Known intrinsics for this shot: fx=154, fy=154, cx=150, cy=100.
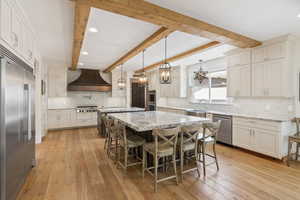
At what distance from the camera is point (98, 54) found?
15.3 ft

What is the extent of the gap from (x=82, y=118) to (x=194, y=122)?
17.4ft

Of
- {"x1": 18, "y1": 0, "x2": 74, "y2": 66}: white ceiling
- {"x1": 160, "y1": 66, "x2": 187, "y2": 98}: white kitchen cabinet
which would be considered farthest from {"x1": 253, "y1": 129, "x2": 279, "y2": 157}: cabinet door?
{"x1": 18, "y1": 0, "x2": 74, "y2": 66}: white ceiling

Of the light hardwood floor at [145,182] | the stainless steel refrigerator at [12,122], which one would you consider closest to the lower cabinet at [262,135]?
the light hardwood floor at [145,182]

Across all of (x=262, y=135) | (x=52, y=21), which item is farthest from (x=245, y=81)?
(x=52, y=21)

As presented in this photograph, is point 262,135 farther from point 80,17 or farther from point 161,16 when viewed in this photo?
point 80,17

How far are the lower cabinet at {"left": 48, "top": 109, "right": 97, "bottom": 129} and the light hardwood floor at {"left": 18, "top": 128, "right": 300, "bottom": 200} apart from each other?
3.01m

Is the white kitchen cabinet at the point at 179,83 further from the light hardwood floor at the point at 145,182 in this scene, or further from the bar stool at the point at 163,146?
the bar stool at the point at 163,146

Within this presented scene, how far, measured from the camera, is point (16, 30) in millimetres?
2115

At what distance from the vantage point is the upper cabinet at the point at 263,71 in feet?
10.7

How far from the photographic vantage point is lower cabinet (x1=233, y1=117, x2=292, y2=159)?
319cm

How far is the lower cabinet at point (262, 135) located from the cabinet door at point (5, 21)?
15.0ft

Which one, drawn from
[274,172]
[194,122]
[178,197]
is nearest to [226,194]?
[178,197]

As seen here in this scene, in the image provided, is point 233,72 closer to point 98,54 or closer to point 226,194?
point 226,194

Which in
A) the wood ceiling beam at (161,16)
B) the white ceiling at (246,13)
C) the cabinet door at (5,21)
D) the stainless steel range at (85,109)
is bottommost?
the stainless steel range at (85,109)
